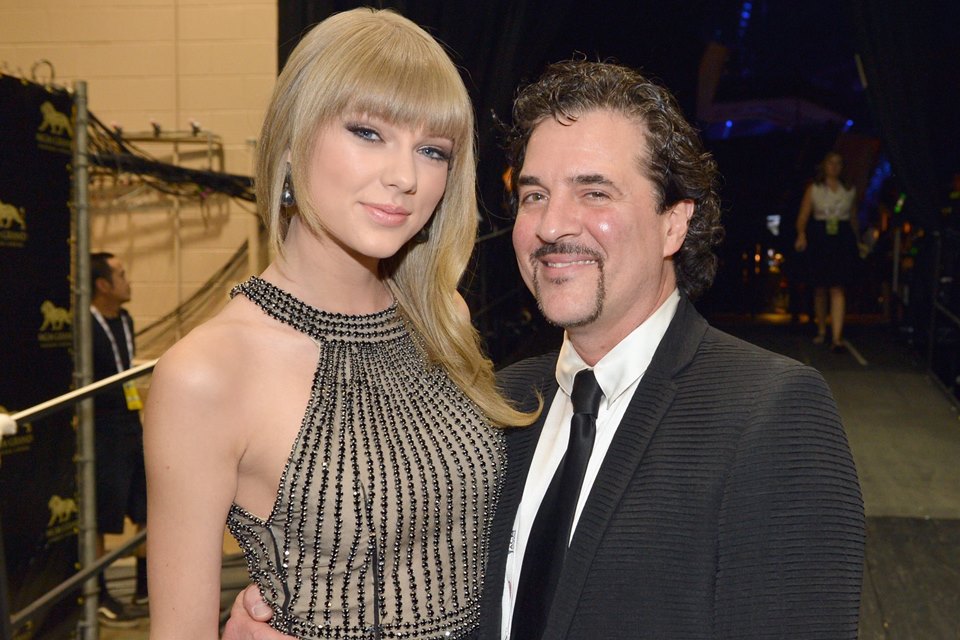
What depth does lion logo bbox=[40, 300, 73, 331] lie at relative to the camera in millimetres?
3586

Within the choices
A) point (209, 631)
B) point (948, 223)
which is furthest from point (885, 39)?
point (209, 631)

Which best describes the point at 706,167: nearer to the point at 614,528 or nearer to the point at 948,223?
the point at 614,528

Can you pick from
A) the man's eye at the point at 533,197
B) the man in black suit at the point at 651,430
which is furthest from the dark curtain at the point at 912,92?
the man's eye at the point at 533,197

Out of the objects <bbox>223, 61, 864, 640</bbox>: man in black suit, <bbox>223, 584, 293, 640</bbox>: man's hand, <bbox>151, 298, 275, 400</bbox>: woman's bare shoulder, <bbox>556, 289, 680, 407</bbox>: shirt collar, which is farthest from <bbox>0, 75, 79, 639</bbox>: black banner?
<bbox>556, 289, 680, 407</bbox>: shirt collar

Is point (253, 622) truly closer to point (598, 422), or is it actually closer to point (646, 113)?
point (598, 422)

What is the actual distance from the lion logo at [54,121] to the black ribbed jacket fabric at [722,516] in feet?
9.54

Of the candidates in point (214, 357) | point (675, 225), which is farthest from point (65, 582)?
point (675, 225)

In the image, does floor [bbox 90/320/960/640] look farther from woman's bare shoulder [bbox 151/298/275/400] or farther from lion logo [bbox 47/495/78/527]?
woman's bare shoulder [bbox 151/298/275/400]

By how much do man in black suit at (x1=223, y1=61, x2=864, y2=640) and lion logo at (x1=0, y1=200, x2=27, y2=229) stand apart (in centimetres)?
232

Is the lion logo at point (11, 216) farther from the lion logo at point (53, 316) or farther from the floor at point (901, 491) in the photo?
the floor at point (901, 491)

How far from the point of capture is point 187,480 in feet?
4.52

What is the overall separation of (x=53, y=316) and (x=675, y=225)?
2.81 meters

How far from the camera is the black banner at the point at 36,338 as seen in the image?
3.37 metres

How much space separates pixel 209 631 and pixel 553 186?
0.91m
